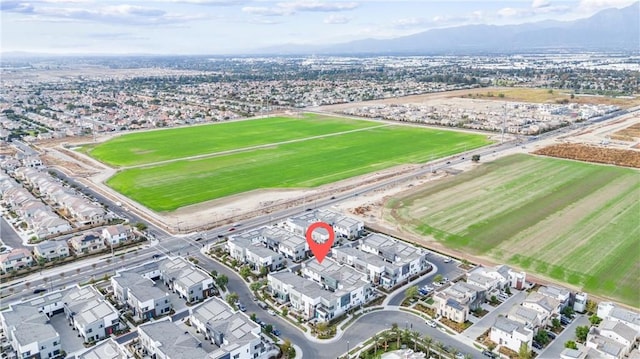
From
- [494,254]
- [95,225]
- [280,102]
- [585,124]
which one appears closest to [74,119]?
[280,102]

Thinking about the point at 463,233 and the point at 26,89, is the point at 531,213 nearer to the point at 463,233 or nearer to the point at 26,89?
the point at 463,233

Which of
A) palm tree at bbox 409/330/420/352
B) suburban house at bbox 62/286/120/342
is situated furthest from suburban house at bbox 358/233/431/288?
suburban house at bbox 62/286/120/342

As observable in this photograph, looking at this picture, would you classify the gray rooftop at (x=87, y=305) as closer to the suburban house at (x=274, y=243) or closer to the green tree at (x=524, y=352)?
the suburban house at (x=274, y=243)

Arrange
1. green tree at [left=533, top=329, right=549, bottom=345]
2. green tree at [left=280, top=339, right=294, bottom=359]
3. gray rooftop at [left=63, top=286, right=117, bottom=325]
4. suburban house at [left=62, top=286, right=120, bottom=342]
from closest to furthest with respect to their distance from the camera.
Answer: green tree at [left=280, top=339, right=294, bottom=359] < green tree at [left=533, top=329, right=549, bottom=345] < suburban house at [left=62, top=286, right=120, bottom=342] < gray rooftop at [left=63, top=286, right=117, bottom=325]

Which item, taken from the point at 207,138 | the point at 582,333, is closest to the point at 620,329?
the point at 582,333

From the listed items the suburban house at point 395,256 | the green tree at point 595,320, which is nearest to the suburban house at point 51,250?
the suburban house at point 395,256

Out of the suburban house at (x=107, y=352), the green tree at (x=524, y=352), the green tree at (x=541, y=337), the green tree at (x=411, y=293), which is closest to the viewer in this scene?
the suburban house at (x=107, y=352)

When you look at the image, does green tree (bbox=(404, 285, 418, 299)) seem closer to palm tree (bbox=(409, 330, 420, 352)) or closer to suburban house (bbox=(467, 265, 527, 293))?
suburban house (bbox=(467, 265, 527, 293))
